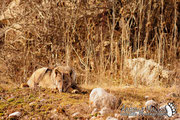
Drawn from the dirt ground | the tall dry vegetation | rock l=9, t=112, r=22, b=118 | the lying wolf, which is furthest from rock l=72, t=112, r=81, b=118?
the tall dry vegetation

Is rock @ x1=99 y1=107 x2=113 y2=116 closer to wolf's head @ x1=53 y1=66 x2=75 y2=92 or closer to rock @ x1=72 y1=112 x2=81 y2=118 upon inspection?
rock @ x1=72 y1=112 x2=81 y2=118

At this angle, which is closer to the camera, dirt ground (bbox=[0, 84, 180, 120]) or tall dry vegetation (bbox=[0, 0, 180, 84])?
dirt ground (bbox=[0, 84, 180, 120])

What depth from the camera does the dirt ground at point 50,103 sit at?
1979 millimetres

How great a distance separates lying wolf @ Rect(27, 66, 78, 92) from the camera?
265cm

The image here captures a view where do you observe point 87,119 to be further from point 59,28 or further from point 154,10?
point 154,10

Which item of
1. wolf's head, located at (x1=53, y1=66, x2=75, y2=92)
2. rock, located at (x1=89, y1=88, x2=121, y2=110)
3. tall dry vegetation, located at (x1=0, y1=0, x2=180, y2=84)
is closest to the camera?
rock, located at (x1=89, y1=88, x2=121, y2=110)

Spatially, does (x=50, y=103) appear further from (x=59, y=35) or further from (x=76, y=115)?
(x=59, y=35)

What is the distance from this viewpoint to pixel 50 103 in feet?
7.41

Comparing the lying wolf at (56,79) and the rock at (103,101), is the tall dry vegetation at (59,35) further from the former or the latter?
the rock at (103,101)

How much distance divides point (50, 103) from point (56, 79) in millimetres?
477

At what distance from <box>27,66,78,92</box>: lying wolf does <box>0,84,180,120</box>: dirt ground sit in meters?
0.12

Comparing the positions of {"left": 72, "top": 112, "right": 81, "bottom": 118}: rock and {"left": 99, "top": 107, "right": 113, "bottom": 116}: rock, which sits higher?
{"left": 99, "top": 107, "right": 113, "bottom": 116}: rock

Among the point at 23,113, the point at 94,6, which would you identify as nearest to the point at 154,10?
the point at 94,6

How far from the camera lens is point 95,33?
16.7 ft
